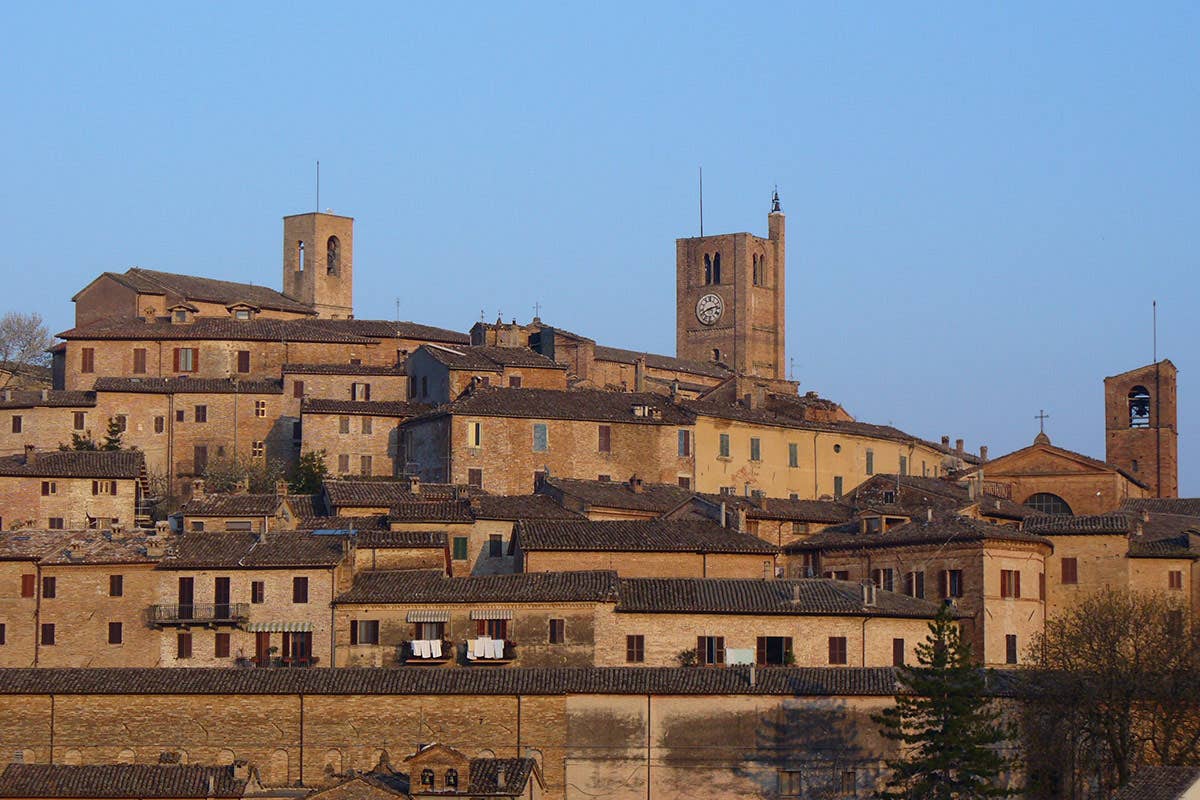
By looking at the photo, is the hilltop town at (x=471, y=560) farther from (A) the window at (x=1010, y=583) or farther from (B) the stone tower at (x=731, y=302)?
(B) the stone tower at (x=731, y=302)

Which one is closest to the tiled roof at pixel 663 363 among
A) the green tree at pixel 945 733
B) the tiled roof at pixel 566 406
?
the tiled roof at pixel 566 406

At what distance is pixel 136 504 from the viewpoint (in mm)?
70125

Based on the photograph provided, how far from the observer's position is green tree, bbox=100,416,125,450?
74.9 m

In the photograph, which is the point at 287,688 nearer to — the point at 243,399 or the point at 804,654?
the point at 804,654

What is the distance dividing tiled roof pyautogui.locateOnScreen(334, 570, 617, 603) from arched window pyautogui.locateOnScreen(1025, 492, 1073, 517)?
1054 inches

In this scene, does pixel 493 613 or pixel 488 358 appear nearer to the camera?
pixel 493 613

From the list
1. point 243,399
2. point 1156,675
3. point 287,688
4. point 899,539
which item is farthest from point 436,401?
point 1156,675

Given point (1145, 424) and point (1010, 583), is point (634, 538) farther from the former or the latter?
point (1145, 424)

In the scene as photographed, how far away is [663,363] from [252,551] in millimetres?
41198

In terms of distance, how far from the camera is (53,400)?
77125 millimetres

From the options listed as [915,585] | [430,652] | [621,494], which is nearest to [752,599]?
[915,585]

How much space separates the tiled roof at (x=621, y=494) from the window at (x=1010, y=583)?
1123cm

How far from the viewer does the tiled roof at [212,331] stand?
8088cm

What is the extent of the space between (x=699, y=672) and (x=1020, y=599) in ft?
40.7
